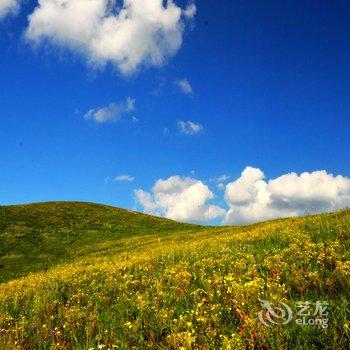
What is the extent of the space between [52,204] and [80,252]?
36129 millimetres

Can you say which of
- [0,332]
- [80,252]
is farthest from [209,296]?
[80,252]

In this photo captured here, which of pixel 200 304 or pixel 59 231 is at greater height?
pixel 59 231

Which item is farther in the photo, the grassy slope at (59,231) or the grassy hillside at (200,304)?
the grassy slope at (59,231)

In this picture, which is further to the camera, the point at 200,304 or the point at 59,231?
the point at 59,231

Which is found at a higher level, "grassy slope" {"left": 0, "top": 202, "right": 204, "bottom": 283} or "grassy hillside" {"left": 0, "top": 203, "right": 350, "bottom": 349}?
"grassy slope" {"left": 0, "top": 202, "right": 204, "bottom": 283}

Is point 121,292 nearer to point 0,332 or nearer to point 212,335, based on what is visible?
point 0,332

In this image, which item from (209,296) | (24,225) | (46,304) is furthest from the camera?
(24,225)

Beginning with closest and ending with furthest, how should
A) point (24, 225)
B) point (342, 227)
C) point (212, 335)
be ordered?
point (212, 335) → point (342, 227) → point (24, 225)

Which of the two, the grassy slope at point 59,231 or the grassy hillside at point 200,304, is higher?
the grassy slope at point 59,231

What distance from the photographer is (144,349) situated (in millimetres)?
7734

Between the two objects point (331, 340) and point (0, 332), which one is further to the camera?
point (0, 332)

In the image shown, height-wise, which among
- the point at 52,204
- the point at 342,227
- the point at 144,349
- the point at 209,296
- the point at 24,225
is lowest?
the point at 144,349

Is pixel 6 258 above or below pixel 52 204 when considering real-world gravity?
below

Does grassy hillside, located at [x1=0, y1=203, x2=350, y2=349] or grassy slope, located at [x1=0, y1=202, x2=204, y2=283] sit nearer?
grassy hillside, located at [x1=0, y1=203, x2=350, y2=349]
